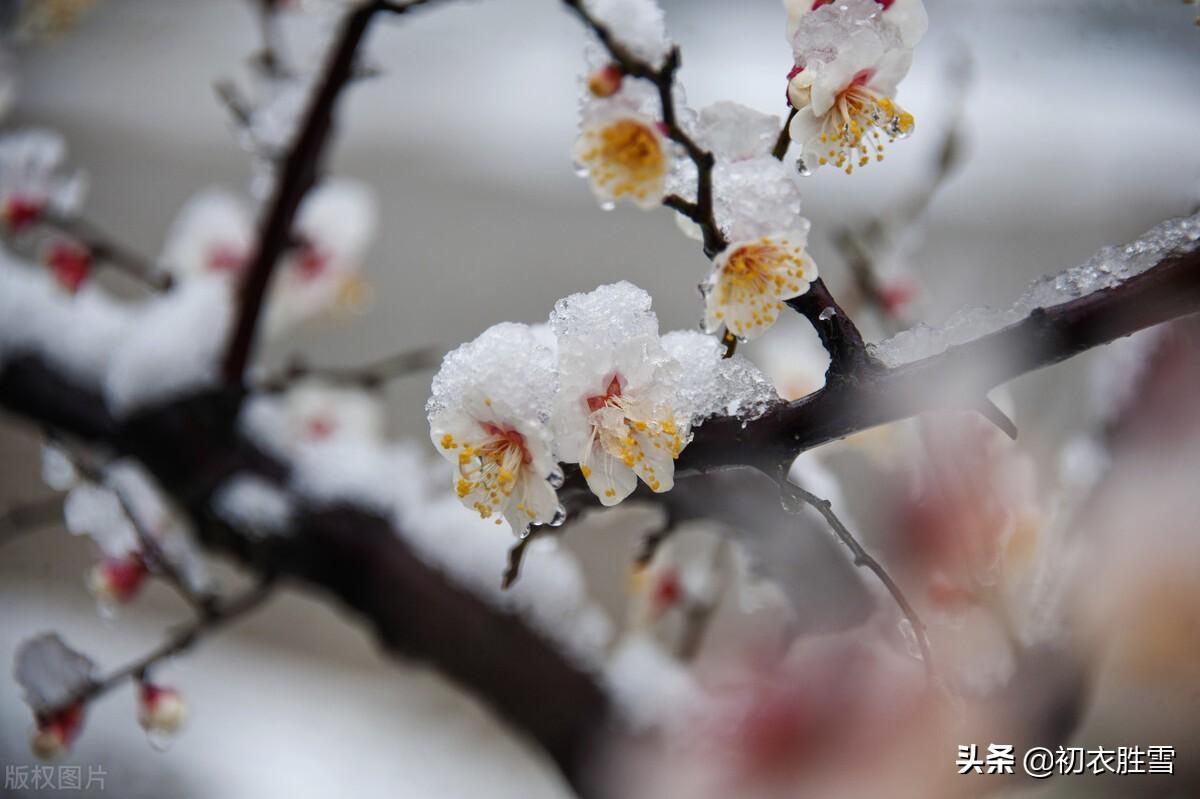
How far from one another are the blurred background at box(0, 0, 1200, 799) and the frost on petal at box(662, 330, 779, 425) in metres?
0.02

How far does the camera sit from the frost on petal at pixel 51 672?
1.65 ft

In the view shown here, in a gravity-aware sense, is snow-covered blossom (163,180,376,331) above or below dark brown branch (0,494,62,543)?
above

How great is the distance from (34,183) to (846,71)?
2.43 ft

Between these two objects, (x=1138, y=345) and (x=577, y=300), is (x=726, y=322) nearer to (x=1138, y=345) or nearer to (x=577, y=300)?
(x=577, y=300)

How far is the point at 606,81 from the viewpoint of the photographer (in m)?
0.23

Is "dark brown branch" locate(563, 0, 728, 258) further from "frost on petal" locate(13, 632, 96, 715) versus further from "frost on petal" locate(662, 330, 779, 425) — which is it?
"frost on petal" locate(13, 632, 96, 715)

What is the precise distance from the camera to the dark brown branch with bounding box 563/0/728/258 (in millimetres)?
212

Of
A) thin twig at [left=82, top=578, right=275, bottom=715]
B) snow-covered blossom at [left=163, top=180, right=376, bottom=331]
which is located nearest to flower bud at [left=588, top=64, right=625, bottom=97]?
thin twig at [left=82, top=578, right=275, bottom=715]

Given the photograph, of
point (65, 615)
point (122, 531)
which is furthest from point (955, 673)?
point (65, 615)

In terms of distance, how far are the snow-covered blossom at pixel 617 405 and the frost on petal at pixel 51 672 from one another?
0.45 metres

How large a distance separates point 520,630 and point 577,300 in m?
0.40

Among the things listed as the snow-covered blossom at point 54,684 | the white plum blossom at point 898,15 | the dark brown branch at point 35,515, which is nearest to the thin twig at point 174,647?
the snow-covered blossom at point 54,684

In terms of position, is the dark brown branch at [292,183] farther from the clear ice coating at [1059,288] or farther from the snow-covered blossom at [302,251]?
the clear ice coating at [1059,288]

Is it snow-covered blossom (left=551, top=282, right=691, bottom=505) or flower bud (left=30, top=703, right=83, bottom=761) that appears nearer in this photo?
A: snow-covered blossom (left=551, top=282, right=691, bottom=505)
